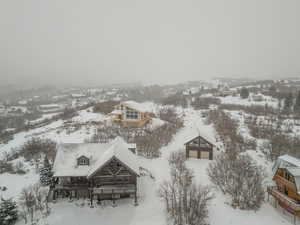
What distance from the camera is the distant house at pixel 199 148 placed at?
3177cm

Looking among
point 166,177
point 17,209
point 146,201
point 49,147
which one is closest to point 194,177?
point 166,177

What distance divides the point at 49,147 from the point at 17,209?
16.6 meters

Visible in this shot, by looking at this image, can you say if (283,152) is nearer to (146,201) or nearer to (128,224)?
(146,201)

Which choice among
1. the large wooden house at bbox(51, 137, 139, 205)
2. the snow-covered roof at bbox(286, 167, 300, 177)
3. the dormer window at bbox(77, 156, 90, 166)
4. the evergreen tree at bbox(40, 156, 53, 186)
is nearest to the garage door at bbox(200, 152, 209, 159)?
the snow-covered roof at bbox(286, 167, 300, 177)

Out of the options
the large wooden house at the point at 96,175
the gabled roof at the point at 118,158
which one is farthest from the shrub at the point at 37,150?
the gabled roof at the point at 118,158

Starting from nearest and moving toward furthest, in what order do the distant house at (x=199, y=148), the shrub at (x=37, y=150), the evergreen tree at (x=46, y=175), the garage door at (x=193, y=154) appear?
the evergreen tree at (x=46, y=175), the distant house at (x=199, y=148), the shrub at (x=37, y=150), the garage door at (x=193, y=154)

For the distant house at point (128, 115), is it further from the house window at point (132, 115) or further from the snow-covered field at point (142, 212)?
the snow-covered field at point (142, 212)

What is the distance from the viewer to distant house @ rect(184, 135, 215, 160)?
3177cm

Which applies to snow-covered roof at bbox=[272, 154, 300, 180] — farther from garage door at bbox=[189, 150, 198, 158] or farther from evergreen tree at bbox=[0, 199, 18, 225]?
evergreen tree at bbox=[0, 199, 18, 225]

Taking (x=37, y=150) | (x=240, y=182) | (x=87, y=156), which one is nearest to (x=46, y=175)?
(x=87, y=156)

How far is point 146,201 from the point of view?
21.3m

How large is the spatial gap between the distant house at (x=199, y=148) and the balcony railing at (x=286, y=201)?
453 inches

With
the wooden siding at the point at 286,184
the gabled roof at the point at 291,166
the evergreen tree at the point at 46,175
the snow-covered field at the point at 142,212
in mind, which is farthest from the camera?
the evergreen tree at the point at 46,175

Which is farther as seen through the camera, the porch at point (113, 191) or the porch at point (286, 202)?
the porch at point (113, 191)
